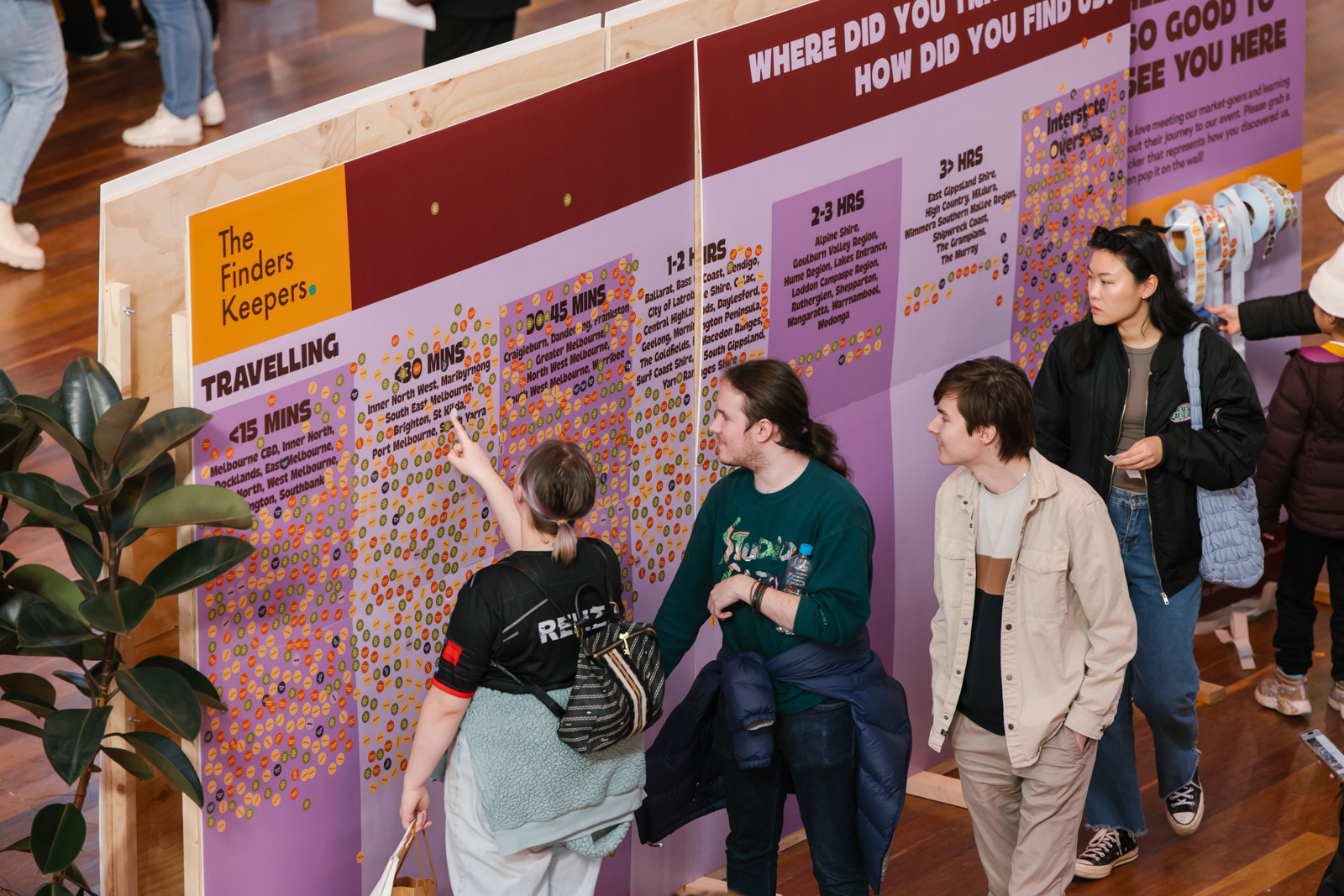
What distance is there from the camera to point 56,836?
10.8 feet

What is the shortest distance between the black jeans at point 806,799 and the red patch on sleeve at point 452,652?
760 mm

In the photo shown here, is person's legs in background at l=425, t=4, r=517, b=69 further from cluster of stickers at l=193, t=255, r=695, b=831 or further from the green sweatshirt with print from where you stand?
the green sweatshirt with print

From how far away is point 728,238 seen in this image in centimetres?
411

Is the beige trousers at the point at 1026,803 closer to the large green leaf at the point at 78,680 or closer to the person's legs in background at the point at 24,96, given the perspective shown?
the large green leaf at the point at 78,680

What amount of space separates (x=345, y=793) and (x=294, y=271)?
1197 millimetres

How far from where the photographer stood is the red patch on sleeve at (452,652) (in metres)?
3.29

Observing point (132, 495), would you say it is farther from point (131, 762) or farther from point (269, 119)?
point (269, 119)

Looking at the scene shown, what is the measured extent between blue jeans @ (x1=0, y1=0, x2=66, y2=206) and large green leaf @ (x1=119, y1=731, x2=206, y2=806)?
471 centimetres

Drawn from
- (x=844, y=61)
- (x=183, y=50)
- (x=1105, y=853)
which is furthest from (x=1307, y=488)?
(x=183, y=50)

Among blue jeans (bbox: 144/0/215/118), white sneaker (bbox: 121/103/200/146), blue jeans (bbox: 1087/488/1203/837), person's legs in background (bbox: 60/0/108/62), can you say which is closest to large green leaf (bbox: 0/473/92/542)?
blue jeans (bbox: 1087/488/1203/837)

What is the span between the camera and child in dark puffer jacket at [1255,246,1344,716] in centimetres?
480

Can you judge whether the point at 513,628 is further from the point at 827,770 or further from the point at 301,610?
the point at 827,770

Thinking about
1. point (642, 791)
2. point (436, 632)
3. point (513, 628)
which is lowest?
point (642, 791)

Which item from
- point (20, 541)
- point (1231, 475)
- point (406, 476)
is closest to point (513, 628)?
point (406, 476)
